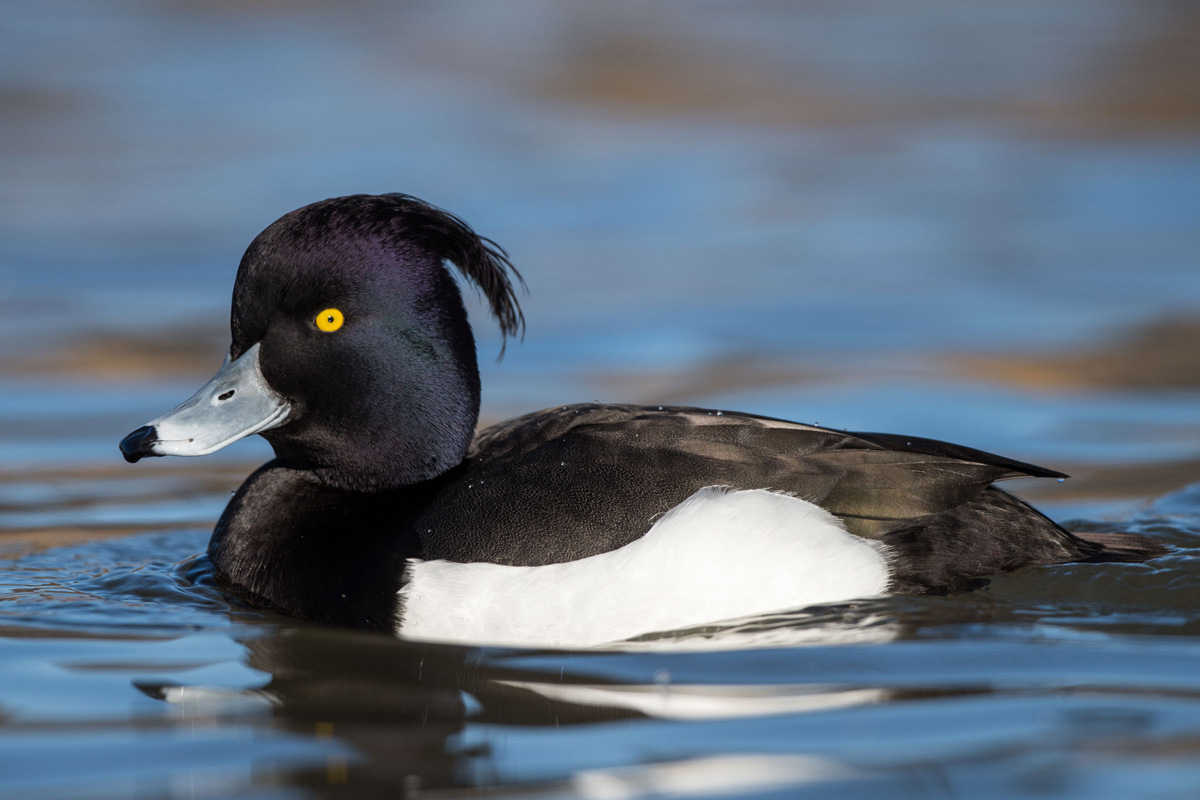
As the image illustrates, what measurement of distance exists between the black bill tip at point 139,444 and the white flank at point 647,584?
0.93m

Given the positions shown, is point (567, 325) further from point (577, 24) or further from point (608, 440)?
point (577, 24)

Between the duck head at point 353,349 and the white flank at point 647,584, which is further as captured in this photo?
the duck head at point 353,349

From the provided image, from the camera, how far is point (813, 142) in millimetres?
13531

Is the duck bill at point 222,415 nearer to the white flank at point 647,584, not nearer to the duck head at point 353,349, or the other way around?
the duck head at point 353,349

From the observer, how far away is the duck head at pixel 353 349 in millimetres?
4684

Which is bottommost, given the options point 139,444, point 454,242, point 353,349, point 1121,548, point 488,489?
point 1121,548

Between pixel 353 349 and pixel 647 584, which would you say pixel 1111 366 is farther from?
pixel 353 349

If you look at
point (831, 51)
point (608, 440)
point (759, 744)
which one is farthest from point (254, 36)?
point (759, 744)

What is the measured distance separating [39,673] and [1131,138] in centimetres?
1107

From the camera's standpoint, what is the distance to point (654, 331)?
9.04 metres

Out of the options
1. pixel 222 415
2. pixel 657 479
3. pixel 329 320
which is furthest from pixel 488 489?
pixel 222 415

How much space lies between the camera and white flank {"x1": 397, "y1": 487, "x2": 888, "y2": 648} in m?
4.30

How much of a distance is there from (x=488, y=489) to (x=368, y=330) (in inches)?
25.6

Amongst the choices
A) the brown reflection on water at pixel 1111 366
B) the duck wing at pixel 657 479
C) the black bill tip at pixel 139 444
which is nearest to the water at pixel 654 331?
the brown reflection on water at pixel 1111 366
